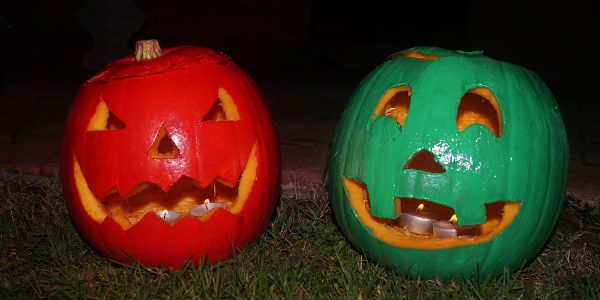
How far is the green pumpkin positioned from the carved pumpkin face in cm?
37

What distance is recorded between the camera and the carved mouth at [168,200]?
7.47 feet

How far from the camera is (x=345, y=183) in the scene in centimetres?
227

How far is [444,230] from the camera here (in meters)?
2.20

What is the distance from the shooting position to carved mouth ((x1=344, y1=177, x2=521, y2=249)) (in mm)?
2105

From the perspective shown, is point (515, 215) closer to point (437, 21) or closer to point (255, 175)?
point (255, 175)

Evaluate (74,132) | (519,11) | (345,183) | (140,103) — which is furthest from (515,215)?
(519,11)

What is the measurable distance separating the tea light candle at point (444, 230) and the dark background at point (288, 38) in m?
3.90

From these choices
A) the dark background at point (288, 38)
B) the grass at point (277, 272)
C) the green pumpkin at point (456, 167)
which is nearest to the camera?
the green pumpkin at point (456, 167)

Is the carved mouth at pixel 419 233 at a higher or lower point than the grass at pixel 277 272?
higher

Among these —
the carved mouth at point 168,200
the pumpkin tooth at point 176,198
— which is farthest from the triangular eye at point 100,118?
the pumpkin tooth at point 176,198

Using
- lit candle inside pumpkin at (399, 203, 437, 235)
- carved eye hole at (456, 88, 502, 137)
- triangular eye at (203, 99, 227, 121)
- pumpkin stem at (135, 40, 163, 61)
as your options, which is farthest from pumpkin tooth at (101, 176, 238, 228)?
carved eye hole at (456, 88, 502, 137)

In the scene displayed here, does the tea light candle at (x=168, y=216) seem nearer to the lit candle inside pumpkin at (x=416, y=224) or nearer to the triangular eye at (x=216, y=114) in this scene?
the triangular eye at (x=216, y=114)

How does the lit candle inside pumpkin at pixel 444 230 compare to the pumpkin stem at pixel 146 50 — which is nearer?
the lit candle inside pumpkin at pixel 444 230

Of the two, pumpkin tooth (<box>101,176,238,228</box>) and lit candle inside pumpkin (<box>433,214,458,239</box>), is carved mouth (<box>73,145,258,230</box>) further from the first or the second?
lit candle inside pumpkin (<box>433,214,458,239</box>)
